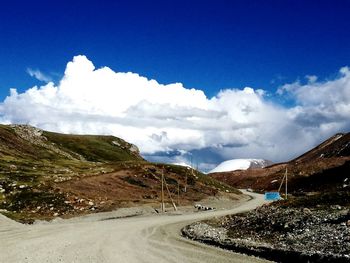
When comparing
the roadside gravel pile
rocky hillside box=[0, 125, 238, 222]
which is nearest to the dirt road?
the roadside gravel pile

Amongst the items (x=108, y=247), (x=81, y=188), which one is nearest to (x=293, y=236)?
(x=108, y=247)

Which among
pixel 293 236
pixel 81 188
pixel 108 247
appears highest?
pixel 81 188

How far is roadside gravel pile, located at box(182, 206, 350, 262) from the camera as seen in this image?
35.4 meters

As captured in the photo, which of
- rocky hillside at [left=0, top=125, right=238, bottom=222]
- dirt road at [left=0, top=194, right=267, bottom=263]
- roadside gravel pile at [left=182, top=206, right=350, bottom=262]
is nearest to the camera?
roadside gravel pile at [left=182, top=206, right=350, bottom=262]

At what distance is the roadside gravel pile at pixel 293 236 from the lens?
35438 mm

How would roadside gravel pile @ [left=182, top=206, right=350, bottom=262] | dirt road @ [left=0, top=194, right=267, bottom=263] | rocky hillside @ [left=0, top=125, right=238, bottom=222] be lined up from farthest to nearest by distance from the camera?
rocky hillside @ [left=0, top=125, right=238, bottom=222], dirt road @ [left=0, top=194, right=267, bottom=263], roadside gravel pile @ [left=182, top=206, right=350, bottom=262]

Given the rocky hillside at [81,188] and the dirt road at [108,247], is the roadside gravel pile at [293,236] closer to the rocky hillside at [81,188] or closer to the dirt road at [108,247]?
the dirt road at [108,247]

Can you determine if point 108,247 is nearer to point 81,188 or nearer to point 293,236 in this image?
point 293,236

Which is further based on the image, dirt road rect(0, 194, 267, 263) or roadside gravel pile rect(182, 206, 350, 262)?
dirt road rect(0, 194, 267, 263)

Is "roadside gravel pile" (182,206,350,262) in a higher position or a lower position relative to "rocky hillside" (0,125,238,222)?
lower

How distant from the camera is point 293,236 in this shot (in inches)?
1853

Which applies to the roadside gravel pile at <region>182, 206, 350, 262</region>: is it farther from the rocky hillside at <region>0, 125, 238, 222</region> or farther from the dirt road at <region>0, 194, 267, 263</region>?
the rocky hillside at <region>0, 125, 238, 222</region>

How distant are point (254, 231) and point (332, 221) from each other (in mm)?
10120

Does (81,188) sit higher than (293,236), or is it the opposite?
(81,188)
